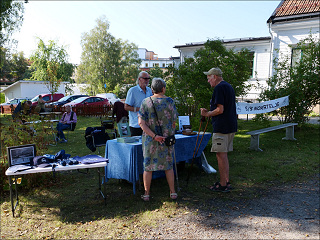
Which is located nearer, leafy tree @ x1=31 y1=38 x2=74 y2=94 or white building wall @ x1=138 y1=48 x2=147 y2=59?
leafy tree @ x1=31 y1=38 x2=74 y2=94

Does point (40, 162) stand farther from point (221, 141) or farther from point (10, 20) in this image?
point (10, 20)

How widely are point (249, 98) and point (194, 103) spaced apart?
14.8 meters

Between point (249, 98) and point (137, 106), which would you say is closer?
point (137, 106)

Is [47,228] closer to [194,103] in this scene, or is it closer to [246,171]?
[246,171]

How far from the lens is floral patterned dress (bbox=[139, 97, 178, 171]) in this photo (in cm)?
396

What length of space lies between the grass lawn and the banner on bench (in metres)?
2.51

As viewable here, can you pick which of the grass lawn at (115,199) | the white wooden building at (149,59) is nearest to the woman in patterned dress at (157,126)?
the grass lawn at (115,199)

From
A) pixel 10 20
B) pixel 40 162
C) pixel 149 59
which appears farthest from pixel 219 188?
pixel 149 59

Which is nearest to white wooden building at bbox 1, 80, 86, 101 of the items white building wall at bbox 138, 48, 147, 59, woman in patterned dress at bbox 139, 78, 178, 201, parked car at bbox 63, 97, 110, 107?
parked car at bbox 63, 97, 110, 107

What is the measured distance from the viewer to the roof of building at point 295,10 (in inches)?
618

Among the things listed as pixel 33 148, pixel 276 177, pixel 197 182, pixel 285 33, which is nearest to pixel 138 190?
pixel 197 182

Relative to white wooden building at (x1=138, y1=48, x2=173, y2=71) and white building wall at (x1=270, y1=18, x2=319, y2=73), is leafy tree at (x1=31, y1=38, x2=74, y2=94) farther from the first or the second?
white wooden building at (x1=138, y1=48, x2=173, y2=71)

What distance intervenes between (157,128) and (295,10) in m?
16.2

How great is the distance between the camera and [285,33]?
16891 mm
